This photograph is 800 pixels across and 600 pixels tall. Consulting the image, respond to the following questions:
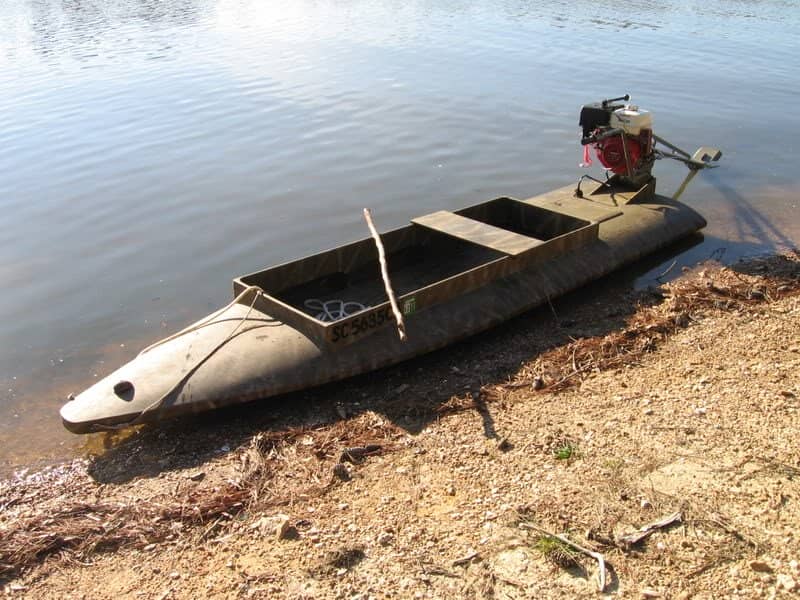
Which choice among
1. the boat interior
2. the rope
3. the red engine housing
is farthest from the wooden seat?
the red engine housing

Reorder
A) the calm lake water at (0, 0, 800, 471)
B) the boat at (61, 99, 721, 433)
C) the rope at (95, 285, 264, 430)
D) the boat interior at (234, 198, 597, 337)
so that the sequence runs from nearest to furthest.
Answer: the rope at (95, 285, 264, 430) → the boat at (61, 99, 721, 433) → the boat interior at (234, 198, 597, 337) → the calm lake water at (0, 0, 800, 471)

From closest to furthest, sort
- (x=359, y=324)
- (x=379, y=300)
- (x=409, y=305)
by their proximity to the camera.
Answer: (x=359, y=324)
(x=409, y=305)
(x=379, y=300)

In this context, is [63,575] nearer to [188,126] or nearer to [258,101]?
[188,126]

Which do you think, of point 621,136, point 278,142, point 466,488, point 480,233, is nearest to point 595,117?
point 621,136

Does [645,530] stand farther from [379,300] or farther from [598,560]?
[379,300]

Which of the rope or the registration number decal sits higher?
the registration number decal

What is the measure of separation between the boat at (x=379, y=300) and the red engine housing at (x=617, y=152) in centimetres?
17

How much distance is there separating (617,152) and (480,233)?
189 inches

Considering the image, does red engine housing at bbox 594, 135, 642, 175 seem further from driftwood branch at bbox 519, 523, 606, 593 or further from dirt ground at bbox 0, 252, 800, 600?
driftwood branch at bbox 519, 523, 606, 593

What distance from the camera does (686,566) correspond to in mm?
6004

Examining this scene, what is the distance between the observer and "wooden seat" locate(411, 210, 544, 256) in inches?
423

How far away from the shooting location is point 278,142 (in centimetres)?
2053

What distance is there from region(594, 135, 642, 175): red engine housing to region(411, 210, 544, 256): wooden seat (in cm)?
417

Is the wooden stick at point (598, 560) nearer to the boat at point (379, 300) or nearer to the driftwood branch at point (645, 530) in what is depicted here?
the driftwood branch at point (645, 530)
